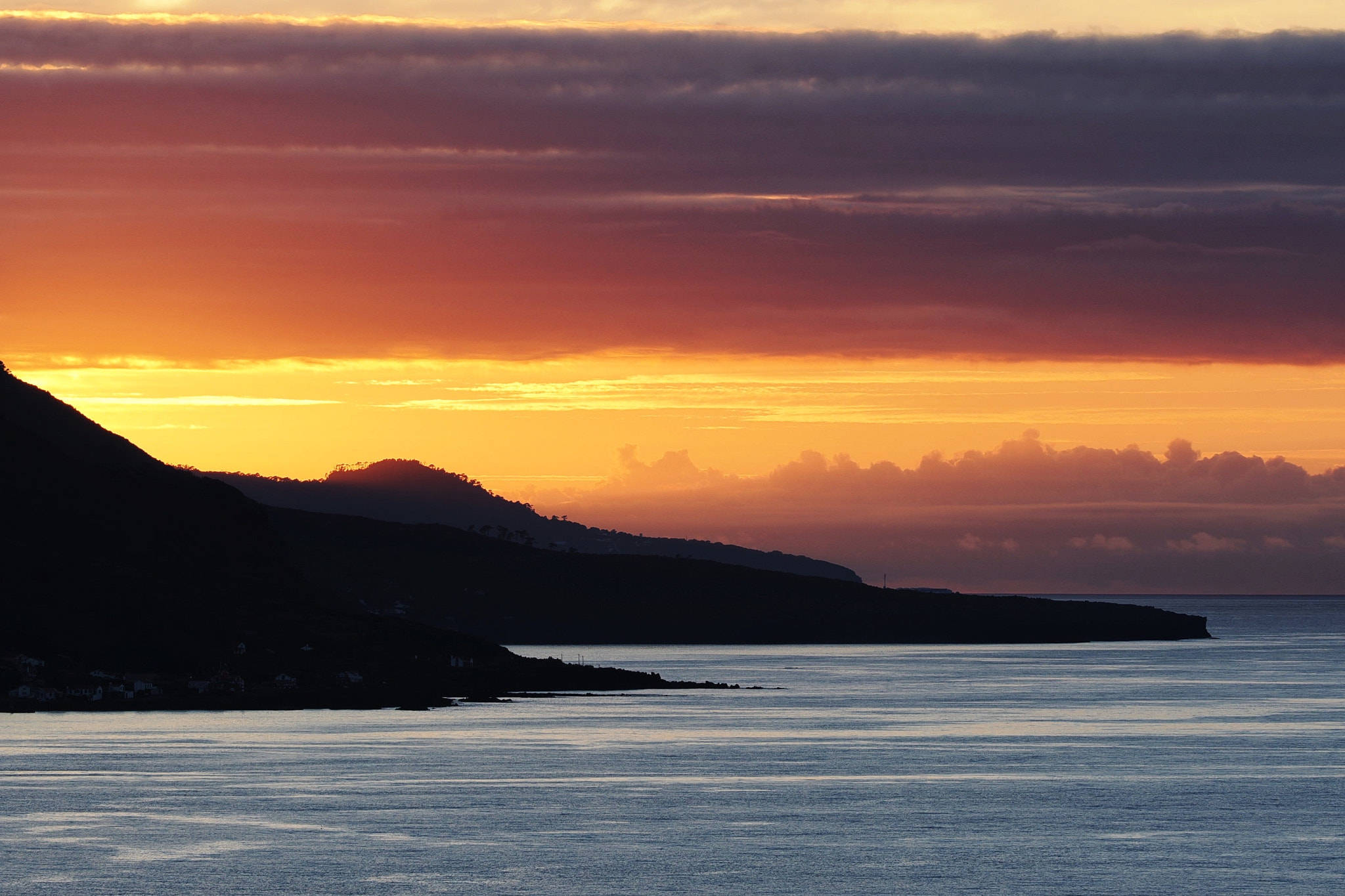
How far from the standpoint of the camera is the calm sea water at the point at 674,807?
71.6 metres

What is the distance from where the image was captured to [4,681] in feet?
614

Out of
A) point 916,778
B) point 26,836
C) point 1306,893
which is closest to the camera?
point 1306,893

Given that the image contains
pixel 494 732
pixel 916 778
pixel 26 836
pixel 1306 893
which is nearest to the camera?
pixel 1306 893

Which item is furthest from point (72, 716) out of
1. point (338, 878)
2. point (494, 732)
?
point (338, 878)

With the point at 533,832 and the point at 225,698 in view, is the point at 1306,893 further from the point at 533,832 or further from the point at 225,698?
the point at 225,698

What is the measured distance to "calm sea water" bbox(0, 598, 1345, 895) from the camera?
235 feet

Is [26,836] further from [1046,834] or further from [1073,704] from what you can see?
[1073,704]

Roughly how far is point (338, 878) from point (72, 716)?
377ft

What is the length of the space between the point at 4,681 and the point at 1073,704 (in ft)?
376

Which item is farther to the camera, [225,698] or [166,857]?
[225,698]

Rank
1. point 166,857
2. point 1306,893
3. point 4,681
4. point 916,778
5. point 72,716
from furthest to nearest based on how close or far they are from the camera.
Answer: point 4,681 → point 72,716 → point 916,778 → point 166,857 → point 1306,893

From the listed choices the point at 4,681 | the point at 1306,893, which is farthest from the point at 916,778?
the point at 4,681

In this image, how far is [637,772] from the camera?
113 metres

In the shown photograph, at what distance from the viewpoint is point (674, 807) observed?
94250 mm
